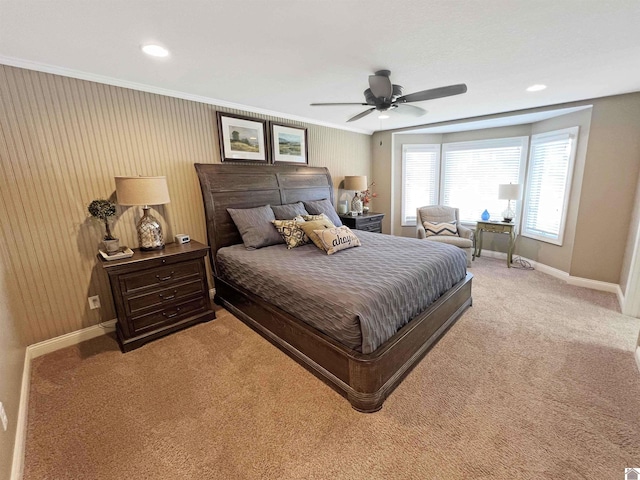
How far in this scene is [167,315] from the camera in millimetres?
2699

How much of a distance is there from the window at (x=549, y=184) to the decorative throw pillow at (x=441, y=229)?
118cm

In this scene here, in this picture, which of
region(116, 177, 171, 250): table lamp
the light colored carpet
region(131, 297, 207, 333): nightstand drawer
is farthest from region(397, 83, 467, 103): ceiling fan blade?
region(131, 297, 207, 333): nightstand drawer

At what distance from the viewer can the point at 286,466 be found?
1.46 m

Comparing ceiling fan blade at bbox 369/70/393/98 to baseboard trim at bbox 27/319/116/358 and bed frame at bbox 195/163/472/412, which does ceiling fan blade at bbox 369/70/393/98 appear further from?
baseboard trim at bbox 27/319/116/358

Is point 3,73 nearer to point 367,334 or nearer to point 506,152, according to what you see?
point 367,334

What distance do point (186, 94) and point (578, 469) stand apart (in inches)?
167

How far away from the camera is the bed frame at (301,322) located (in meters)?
1.80

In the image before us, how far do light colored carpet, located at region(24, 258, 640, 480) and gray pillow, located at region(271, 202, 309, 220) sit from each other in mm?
1590

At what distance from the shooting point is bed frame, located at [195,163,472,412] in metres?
1.80

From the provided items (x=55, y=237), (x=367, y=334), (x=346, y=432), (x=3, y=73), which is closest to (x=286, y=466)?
(x=346, y=432)

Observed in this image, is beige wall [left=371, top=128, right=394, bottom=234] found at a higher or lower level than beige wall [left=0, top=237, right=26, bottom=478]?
higher

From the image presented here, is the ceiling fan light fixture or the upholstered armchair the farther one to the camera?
the upholstered armchair

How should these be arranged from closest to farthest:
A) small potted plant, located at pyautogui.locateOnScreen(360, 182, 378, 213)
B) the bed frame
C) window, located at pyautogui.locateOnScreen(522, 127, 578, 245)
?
the bed frame
window, located at pyautogui.locateOnScreen(522, 127, 578, 245)
small potted plant, located at pyautogui.locateOnScreen(360, 182, 378, 213)

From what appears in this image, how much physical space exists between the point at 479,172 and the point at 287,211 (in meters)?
3.74
